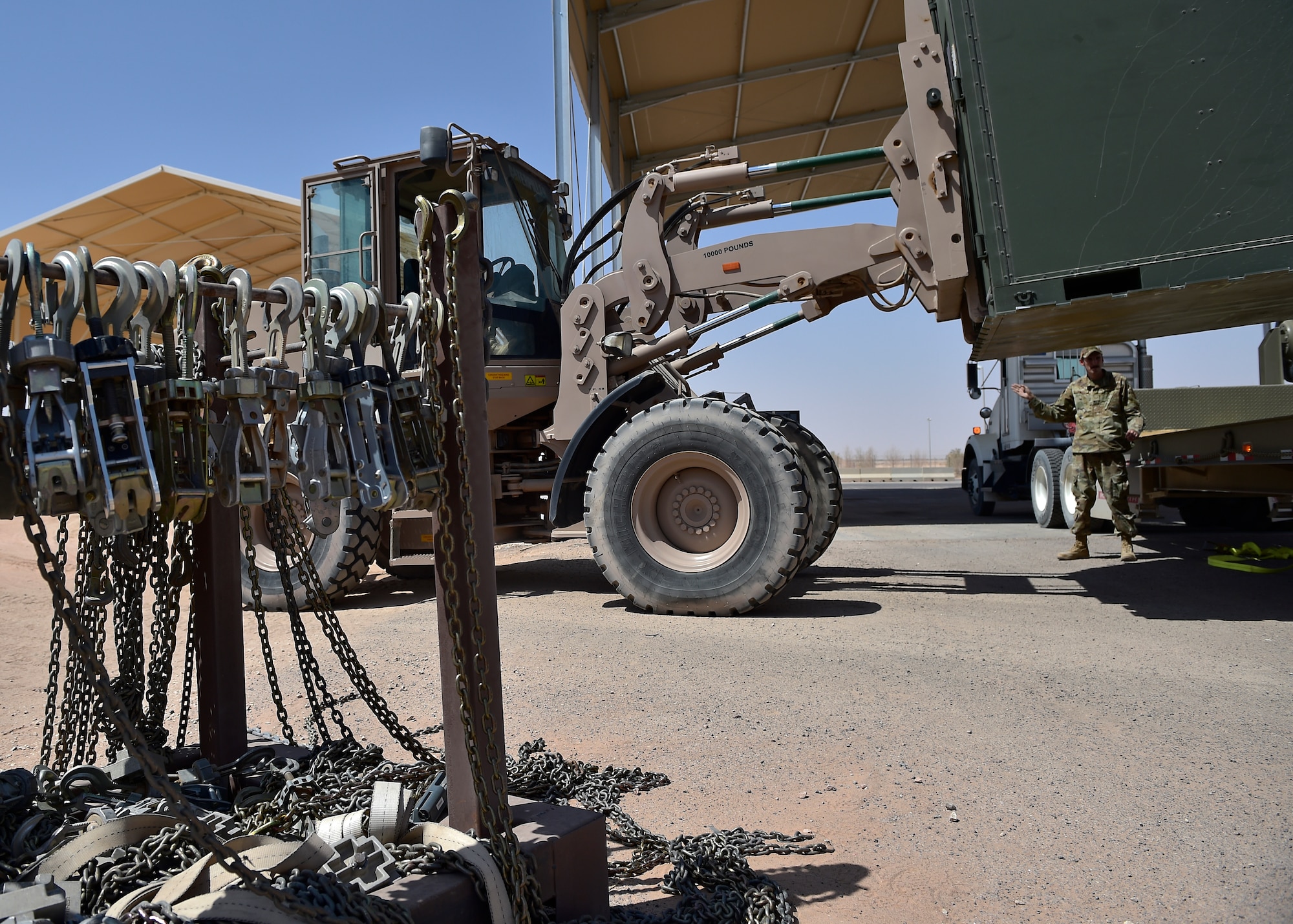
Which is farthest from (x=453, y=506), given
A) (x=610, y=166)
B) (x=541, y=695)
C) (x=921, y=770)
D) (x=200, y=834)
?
(x=610, y=166)

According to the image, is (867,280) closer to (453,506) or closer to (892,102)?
(453,506)

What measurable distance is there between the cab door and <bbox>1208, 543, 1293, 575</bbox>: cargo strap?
287 inches

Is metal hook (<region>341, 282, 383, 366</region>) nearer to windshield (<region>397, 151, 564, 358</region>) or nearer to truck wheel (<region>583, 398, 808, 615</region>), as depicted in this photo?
truck wheel (<region>583, 398, 808, 615</region>)

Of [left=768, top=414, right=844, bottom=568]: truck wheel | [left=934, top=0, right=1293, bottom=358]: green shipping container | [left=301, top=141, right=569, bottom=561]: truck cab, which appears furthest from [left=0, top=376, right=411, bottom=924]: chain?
[left=768, top=414, right=844, bottom=568]: truck wheel

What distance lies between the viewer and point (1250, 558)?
754 cm

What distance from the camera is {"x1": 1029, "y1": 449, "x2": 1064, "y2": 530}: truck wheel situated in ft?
36.7

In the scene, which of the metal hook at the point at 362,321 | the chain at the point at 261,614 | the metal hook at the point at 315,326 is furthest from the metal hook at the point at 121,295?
the chain at the point at 261,614

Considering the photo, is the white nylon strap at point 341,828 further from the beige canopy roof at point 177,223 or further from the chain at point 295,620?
the beige canopy roof at point 177,223

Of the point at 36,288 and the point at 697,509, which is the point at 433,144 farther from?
the point at 36,288

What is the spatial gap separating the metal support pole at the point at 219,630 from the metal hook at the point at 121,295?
86cm

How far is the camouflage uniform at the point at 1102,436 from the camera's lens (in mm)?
7922

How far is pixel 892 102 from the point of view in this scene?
17.2 meters

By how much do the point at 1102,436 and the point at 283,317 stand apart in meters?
7.61

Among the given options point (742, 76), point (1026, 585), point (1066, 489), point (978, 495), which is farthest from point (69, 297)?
point (742, 76)
